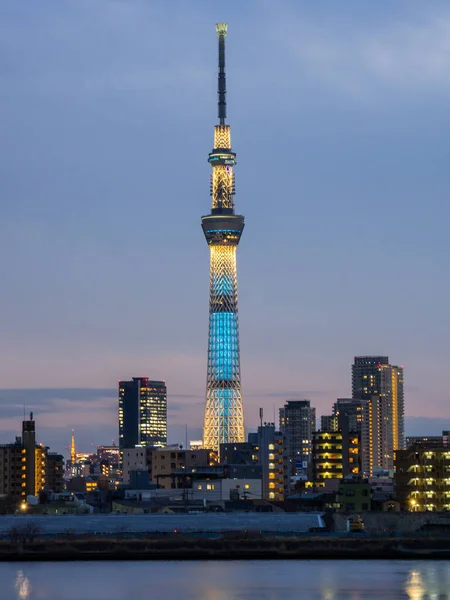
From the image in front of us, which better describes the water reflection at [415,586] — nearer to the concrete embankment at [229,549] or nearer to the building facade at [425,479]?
the concrete embankment at [229,549]

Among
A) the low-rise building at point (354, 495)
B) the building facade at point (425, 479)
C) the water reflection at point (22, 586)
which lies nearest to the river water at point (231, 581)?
the water reflection at point (22, 586)

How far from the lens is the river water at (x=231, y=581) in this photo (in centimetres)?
8019

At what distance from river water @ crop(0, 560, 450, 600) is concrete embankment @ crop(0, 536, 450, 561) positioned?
2.34ft

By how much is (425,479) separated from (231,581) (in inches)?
2203

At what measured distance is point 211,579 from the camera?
295 ft

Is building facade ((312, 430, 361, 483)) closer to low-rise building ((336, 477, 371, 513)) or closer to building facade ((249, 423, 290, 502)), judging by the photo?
building facade ((249, 423, 290, 502))

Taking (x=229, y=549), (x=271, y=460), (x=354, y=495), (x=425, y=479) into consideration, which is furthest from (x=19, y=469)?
(x=229, y=549)

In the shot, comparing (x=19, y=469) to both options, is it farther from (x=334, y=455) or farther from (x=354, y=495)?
(x=354, y=495)

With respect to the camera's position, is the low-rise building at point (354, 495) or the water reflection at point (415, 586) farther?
the low-rise building at point (354, 495)

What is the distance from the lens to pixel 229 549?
104 meters

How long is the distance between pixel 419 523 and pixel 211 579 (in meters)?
24.4

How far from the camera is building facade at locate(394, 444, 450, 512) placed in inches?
5522

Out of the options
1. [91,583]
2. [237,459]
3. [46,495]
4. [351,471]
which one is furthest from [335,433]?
[91,583]

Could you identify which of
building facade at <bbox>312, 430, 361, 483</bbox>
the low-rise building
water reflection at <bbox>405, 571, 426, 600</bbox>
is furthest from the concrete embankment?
building facade at <bbox>312, 430, 361, 483</bbox>
